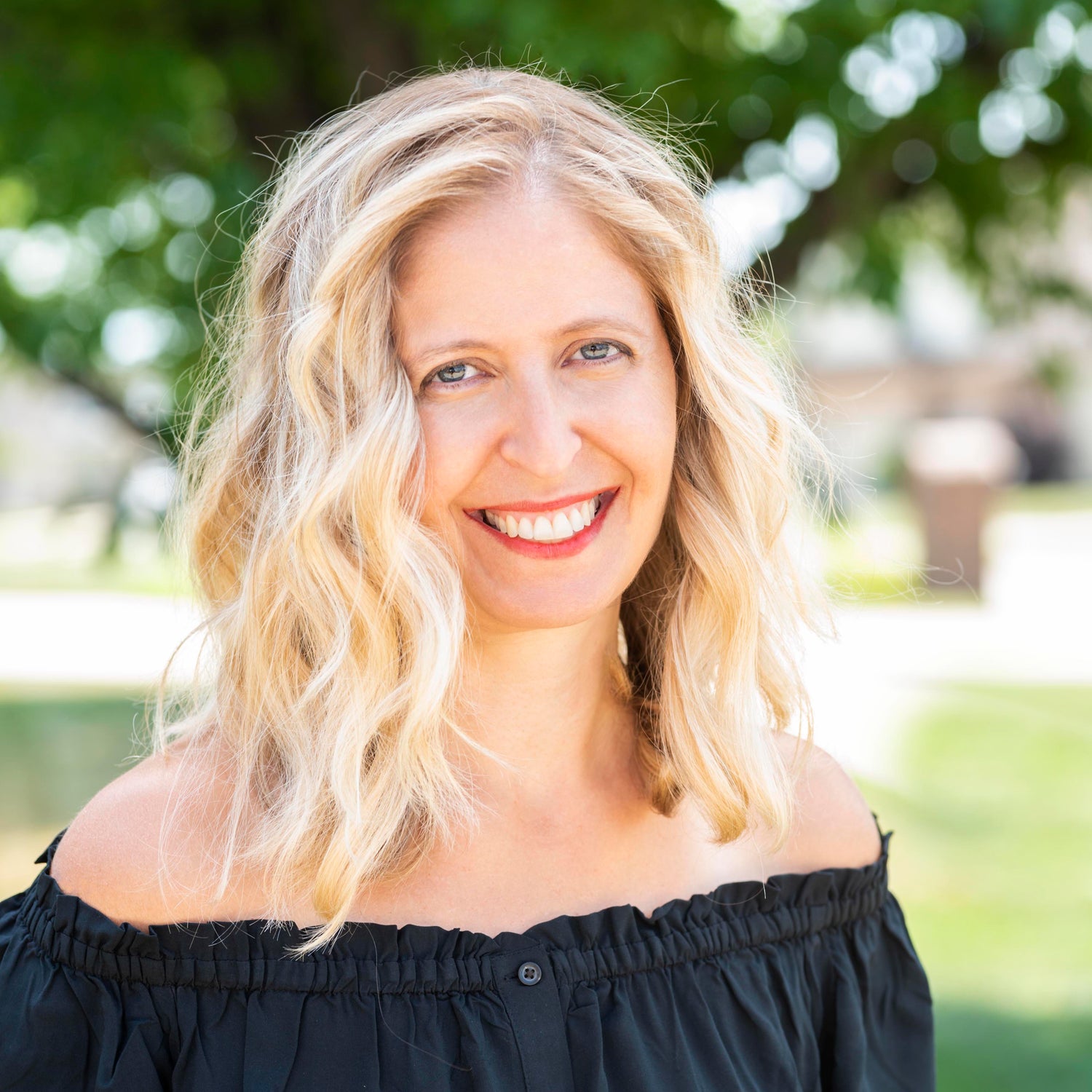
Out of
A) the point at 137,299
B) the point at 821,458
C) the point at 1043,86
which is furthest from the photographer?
the point at 137,299

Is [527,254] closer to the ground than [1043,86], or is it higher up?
closer to the ground

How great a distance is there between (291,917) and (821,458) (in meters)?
1.16

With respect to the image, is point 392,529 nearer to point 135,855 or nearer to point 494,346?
point 494,346

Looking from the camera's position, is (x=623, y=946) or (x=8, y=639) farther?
(x=8, y=639)

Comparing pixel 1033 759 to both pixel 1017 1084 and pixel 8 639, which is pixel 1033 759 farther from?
pixel 8 639

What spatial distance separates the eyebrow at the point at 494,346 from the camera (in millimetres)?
1949

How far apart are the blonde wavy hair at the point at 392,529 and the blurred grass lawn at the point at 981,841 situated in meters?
2.44

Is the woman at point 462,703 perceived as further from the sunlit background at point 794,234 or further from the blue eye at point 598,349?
the sunlit background at point 794,234

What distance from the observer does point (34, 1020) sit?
1894 mm

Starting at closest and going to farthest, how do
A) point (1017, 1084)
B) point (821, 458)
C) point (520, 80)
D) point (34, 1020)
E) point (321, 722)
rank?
point (34, 1020)
point (321, 722)
point (520, 80)
point (821, 458)
point (1017, 1084)

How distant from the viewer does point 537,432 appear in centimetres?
195

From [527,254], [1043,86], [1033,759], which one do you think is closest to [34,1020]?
[527,254]

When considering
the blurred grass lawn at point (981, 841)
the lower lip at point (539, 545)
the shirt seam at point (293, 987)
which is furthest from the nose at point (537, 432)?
the blurred grass lawn at point (981, 841)

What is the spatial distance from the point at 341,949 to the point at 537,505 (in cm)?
70
